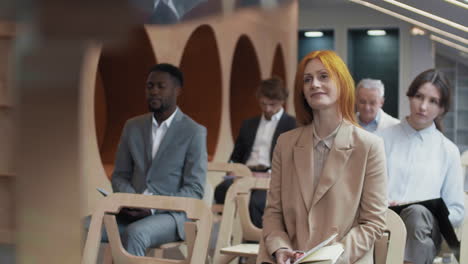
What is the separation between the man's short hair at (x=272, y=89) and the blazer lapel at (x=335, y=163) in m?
2.47

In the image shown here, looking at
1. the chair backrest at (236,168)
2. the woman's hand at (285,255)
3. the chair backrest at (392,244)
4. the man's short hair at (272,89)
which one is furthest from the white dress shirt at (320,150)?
the man's short hair at (272,89)

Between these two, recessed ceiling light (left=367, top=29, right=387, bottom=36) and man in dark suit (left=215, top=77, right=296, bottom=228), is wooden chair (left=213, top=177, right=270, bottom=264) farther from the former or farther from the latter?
recessed ceiling light (left=367, top=29, right=387, bottom=36)

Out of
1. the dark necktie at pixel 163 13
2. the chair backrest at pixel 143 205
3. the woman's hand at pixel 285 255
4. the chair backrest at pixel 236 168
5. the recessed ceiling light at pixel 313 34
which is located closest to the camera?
the woman's hand at pixel 285 255

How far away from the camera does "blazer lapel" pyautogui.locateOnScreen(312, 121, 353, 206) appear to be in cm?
145

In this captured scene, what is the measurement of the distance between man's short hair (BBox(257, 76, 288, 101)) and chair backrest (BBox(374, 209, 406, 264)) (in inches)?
92.8

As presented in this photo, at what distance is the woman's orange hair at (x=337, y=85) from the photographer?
144 cm

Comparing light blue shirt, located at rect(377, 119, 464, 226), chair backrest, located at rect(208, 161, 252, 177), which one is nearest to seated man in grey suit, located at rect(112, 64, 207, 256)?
chair backrest, located at rect(208, 161, 252, 177)

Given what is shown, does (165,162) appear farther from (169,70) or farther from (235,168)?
(235,168)

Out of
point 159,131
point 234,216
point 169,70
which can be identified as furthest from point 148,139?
point 234,216

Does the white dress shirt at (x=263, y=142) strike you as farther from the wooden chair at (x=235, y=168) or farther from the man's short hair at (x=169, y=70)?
the man's short hair at (x=169, y=70)

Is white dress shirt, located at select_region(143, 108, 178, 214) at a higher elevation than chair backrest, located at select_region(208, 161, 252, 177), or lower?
higher

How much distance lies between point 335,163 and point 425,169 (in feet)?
3.02

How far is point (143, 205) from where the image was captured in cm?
174

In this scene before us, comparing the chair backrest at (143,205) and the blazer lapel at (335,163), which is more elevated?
the blazer lapel at (335,163)
